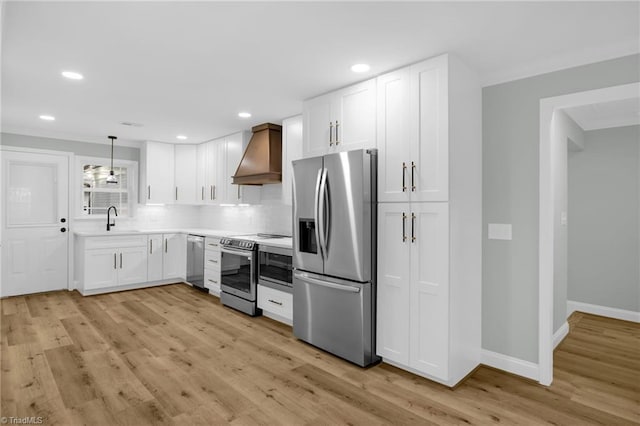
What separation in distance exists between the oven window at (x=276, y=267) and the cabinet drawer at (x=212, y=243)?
3.71ft

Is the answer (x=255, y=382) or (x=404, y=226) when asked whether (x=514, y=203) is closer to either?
(x=404, y=226)

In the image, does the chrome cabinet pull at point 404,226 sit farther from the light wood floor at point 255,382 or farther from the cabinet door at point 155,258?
the cabinet door at point 155,258

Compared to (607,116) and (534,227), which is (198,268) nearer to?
(534,227)

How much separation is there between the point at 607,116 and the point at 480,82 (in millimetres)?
2150

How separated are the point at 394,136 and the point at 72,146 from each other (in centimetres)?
534

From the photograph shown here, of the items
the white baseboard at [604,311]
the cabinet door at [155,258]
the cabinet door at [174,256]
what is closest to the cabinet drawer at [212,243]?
the cabinet door at [174,256]

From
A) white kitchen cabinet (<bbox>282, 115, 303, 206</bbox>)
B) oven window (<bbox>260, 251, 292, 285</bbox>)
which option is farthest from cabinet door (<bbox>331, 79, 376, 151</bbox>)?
oven window (<bbox>260, 251, 292, 285</bbox>)

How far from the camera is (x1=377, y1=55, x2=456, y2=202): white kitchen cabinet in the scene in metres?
2.66

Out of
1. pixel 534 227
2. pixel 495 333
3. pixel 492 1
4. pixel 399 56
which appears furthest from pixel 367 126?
Answer: pixel 495 333

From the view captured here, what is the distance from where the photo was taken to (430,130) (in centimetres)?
273

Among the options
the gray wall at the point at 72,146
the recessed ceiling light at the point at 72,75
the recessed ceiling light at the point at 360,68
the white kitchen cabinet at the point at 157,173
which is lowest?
the white kitchen cabinet at the point at 157,173

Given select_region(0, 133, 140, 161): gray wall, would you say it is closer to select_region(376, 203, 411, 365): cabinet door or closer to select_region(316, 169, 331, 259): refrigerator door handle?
select_region(316, 169, 331, 259): refrigerator door handle

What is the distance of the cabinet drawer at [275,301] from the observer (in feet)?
12.8

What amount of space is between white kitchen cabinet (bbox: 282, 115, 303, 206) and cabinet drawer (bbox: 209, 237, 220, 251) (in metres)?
1.33
